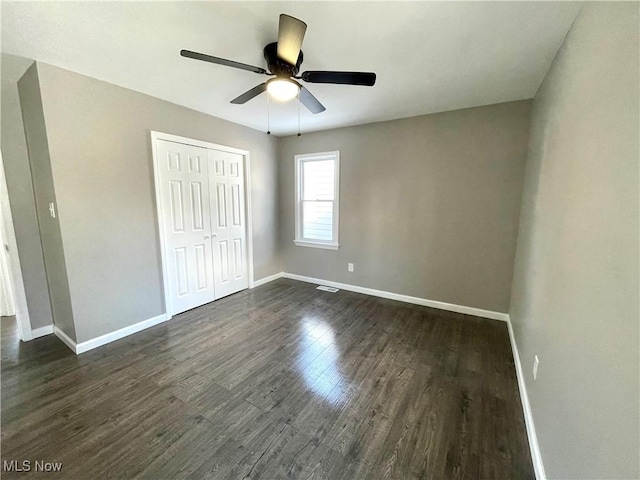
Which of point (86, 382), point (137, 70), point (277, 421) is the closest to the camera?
point (277, 421)

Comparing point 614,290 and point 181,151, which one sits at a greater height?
point 181,151

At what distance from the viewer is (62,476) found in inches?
53.5

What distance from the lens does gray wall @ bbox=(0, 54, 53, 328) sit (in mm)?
2391

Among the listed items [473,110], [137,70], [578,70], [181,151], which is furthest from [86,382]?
[473,110]

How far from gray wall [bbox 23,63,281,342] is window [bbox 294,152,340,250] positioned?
5.95 feet

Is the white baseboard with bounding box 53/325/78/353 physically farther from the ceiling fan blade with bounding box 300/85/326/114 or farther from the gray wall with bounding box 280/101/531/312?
Result: the gray wall with bounding box 280/101/531/312

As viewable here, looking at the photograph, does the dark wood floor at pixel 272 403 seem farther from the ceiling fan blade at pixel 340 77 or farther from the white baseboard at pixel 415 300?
the ceiling fan blade at pixel 340 77

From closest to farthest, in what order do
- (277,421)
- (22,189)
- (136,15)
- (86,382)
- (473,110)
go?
(136,15) → (277,421) → (86,382) → (22,189) → (473,110)

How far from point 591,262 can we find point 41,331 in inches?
179

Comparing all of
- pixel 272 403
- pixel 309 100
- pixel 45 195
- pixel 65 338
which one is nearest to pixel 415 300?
pixel 272 403

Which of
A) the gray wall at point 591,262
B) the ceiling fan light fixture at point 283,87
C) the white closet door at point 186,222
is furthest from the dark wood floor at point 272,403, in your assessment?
the ceiling fan light fixture at point 283,87

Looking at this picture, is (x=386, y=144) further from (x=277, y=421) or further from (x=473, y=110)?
(x=277, y=421)

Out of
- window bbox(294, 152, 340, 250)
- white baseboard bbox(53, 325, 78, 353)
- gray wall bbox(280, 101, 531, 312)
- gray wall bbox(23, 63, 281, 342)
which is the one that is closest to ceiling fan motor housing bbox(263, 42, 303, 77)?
gray wall bbox(23, 63, 281, 342)

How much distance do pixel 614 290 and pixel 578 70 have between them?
4.22 ft
